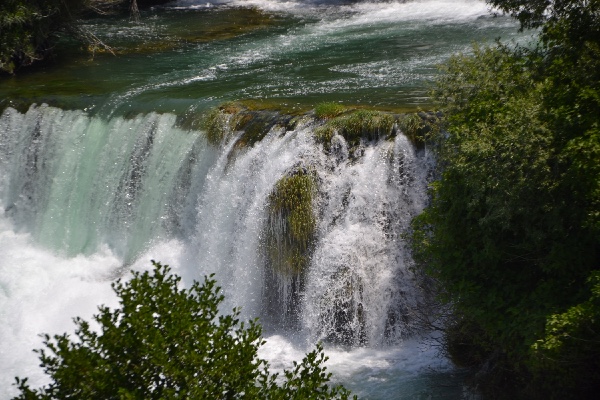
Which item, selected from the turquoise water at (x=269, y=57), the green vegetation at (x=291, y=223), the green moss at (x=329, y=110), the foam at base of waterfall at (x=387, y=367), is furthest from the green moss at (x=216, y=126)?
the foam at base of waterfall at (x=387, y=367)

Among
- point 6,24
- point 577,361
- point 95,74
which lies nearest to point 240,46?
point 95,74

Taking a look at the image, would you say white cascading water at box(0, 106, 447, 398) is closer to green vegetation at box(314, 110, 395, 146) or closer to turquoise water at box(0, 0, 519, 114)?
green vegetation at box(314, 110, 395, 146)

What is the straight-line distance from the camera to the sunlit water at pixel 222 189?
12938mm

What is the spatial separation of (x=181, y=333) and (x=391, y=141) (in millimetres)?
7050

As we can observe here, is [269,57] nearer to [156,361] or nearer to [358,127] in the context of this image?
[358,127]

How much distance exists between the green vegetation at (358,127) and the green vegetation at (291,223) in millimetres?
707

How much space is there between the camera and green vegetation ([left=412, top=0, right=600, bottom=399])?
9.09 m

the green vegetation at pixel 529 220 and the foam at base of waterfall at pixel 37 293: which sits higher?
the green vegetation at pixel 529 220

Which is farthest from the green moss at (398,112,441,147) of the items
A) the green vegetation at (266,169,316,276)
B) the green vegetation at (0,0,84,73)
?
the green vegetation at (0,0,84,73)

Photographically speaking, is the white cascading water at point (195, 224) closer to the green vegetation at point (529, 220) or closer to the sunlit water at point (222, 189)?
Answer: the sunlit water at point (222, 189)

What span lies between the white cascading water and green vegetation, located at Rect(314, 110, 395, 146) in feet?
0.46

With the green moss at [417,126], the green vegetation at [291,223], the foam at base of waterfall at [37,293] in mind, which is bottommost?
the foam at base of waterfall at [37,293]

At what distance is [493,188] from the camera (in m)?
9.62

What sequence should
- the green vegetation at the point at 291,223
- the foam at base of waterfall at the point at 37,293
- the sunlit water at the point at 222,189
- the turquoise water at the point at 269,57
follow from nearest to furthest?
1. the sunlit water at the point at 222,189
2. the green vegetation at the point at 291,223
3. the foam at base of waterfall at the point at 37,293
4. the turquoise water at the point at 269,57
